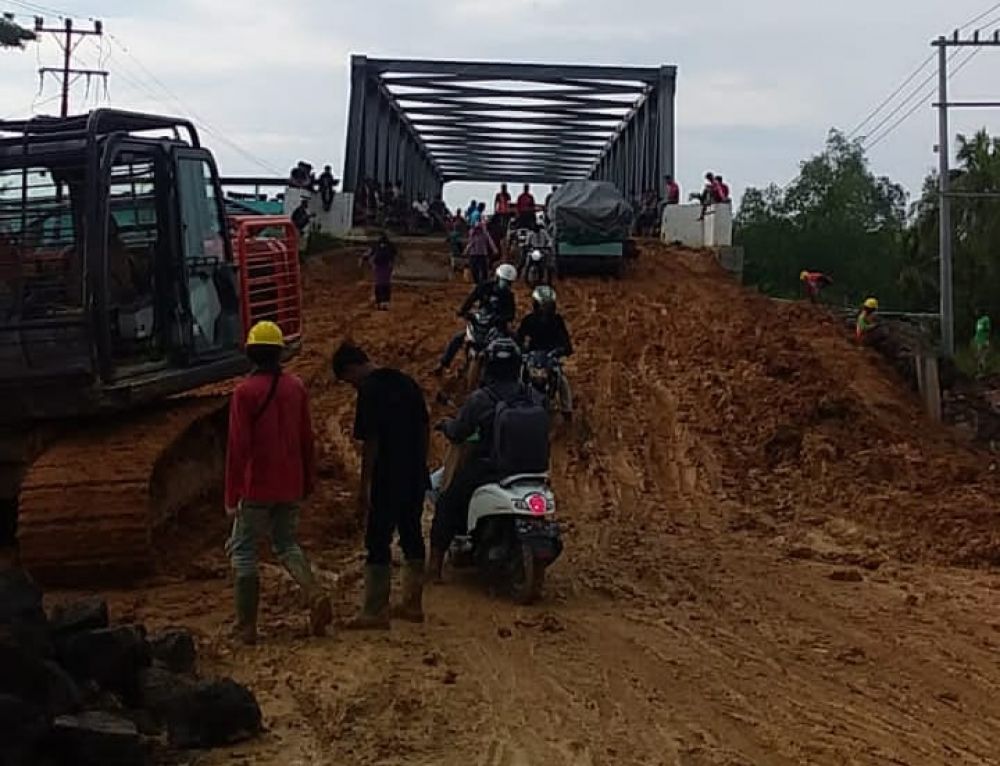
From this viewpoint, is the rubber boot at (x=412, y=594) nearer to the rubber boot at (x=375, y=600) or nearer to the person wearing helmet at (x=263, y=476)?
the rubber boot at (x=375, y=600)

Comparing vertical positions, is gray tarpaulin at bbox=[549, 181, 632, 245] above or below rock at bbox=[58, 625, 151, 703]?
above

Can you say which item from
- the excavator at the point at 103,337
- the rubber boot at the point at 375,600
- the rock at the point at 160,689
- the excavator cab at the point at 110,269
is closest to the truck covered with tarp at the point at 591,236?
the excavator cab at the point at 110,269

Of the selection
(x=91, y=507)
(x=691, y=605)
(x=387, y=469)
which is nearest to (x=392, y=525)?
(x=387, y=469)

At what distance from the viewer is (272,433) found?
8.31m

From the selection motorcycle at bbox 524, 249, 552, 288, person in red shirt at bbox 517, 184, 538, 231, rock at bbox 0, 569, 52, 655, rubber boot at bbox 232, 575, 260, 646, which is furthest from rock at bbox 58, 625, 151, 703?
person in red shirt at bbox 517, 184, 538, 231

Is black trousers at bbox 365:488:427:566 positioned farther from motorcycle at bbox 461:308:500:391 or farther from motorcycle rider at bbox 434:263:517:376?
motorcycle rider at bbox 434:263:517:376

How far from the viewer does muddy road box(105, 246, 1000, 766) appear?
268 inches

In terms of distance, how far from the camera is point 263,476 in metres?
8.27

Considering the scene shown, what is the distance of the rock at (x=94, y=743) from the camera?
19.0 feet

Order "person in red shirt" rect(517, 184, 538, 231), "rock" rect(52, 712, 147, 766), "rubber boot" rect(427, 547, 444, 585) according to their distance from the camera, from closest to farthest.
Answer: "rock" rect(52, 712, 147, 766) < "rubber boot" rect(427, 547, 444, 585) < "person in red shirt" rect(517, 184, 538, 231)

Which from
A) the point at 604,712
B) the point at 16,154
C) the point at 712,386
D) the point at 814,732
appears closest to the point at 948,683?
the point at 814,732

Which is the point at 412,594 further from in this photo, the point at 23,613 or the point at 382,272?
the point at 382,272

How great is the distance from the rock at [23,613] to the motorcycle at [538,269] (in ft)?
65.5

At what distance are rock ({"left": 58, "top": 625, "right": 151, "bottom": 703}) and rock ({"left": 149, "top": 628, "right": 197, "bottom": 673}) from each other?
293 millimetres
